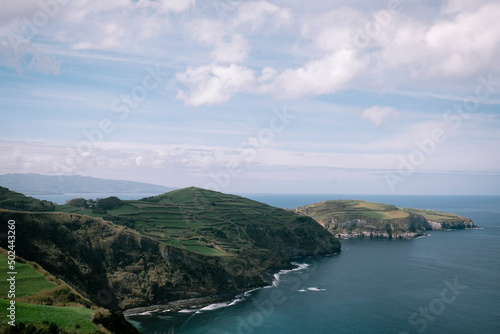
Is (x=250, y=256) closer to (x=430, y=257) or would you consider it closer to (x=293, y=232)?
(x=293, y=232)

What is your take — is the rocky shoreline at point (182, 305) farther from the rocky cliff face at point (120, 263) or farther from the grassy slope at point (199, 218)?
the grassy slope at point (199, 218)

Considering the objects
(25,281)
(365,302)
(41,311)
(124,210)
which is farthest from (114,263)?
(365,302)

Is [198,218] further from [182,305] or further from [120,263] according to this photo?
[182,305]

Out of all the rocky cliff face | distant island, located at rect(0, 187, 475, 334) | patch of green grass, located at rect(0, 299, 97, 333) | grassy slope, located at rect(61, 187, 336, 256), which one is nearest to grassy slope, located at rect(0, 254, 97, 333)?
patch of green grass, located at rect(0, 299, 97, 333)

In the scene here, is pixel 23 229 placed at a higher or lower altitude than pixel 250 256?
higher

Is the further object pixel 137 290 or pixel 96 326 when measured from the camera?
pixel 137 290

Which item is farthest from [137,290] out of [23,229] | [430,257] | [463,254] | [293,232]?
[463,254]

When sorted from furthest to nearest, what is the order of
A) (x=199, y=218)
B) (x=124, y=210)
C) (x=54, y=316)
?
(x=199, y=218), (x=124, y=210), (x=54, y=316)

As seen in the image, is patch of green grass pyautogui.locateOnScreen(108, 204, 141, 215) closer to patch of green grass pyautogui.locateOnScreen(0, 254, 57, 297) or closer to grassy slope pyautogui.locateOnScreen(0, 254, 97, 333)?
patch of green grass pyautogui.locateOnScreen(0, 254, 57, 297)
